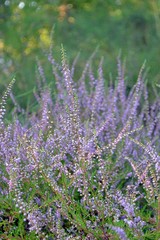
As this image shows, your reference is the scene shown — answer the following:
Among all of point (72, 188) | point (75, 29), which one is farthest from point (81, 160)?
point (75, 29)

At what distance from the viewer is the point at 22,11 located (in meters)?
6.71

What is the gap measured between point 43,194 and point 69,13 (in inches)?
221

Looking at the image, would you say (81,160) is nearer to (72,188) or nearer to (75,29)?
(72,188)

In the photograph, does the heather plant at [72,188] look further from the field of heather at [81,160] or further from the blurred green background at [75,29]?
the blurred green background at [75,29]

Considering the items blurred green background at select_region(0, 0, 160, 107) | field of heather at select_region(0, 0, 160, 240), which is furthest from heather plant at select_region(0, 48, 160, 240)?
blurred green background at select_region(0, 0, 160, 107)

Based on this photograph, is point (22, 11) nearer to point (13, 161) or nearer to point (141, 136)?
point (141, 136)

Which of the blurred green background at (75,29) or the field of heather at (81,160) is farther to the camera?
the blurred green background at (75,29)

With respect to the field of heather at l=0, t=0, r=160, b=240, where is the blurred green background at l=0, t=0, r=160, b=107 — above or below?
below

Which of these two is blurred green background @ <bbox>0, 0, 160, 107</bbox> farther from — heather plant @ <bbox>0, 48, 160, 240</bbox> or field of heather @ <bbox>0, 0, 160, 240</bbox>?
heather plant @ <bbox>0, 48, 160, 240</bbox>

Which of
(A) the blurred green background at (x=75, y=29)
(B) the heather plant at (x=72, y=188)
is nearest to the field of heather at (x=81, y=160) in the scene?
(B) the heather plant at (x=72, y=188)

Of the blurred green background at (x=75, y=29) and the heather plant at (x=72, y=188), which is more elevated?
the heather plant at (x=72, y=188)

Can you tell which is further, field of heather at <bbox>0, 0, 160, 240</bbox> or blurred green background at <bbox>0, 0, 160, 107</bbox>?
blurred green background at <bbox>0, 0, 160, 107</bbox>

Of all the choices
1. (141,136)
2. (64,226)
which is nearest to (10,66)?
(141,136)

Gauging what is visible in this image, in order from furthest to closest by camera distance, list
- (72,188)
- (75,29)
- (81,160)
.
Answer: (75,29) < (72,188) < (81,160)
